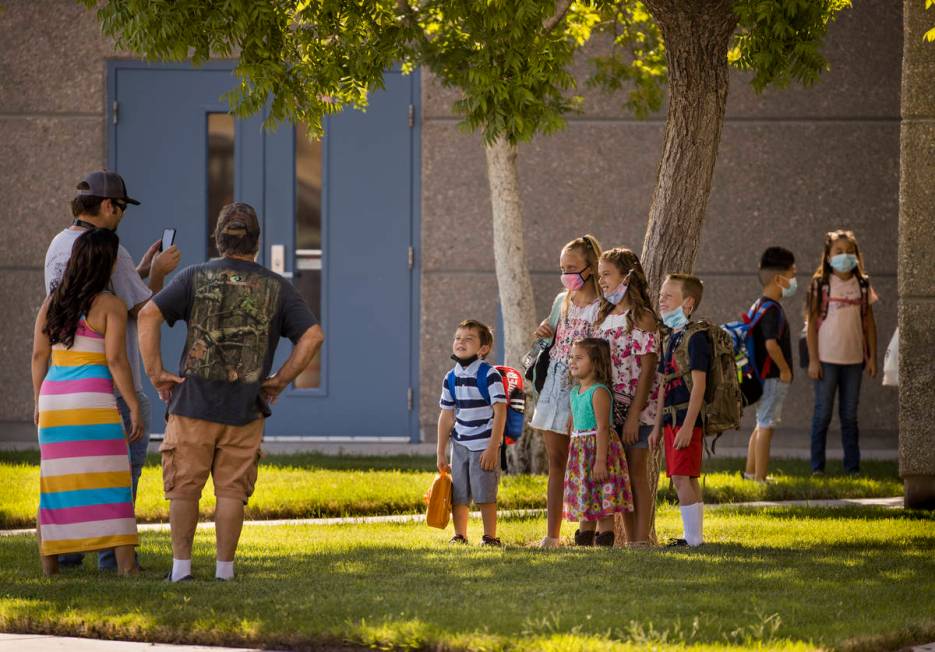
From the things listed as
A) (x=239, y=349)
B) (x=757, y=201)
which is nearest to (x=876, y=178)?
(x=757, y=201)

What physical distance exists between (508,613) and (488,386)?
8.68ft

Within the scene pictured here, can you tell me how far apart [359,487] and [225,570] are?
12.4 feet

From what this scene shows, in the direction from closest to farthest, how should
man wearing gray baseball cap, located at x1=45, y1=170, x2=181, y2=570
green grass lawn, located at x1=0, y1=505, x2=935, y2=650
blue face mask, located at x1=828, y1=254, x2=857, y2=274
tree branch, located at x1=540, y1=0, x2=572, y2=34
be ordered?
green grass lawn, located at x1=0, y1=505, x2=935, y2=650, man wearing gray baseball cap, located at x1=45, y1=170, x2=181, y2=570, tree branch, located at x1=540, y1=0, x2=572, y2=34, blue face mask, located at x1=828, y1=254, x2=857, y2=274

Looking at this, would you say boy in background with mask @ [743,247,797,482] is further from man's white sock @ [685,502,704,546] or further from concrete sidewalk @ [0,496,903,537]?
man's white sock @ [685,502,704,546]

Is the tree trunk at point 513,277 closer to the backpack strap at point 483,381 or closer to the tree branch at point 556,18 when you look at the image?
the tree branch at point 556,18

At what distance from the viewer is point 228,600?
20.2 ft

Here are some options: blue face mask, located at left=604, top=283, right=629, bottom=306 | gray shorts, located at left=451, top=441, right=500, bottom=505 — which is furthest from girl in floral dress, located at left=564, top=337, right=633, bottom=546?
gray shorts, located at left=451, top=441, right=500, bottom=505

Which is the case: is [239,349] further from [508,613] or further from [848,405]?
[848,405]

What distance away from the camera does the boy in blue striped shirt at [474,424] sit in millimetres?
8320

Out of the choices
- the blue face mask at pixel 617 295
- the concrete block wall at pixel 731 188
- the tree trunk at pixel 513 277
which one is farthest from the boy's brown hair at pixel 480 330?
the concrete block wall at pixel 731 188

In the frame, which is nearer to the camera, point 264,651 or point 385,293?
point 264,651

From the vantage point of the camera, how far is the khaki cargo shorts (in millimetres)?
6617

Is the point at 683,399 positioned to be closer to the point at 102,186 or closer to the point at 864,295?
the point at 102,186

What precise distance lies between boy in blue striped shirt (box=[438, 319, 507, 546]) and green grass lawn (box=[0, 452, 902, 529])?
1.79 meters
